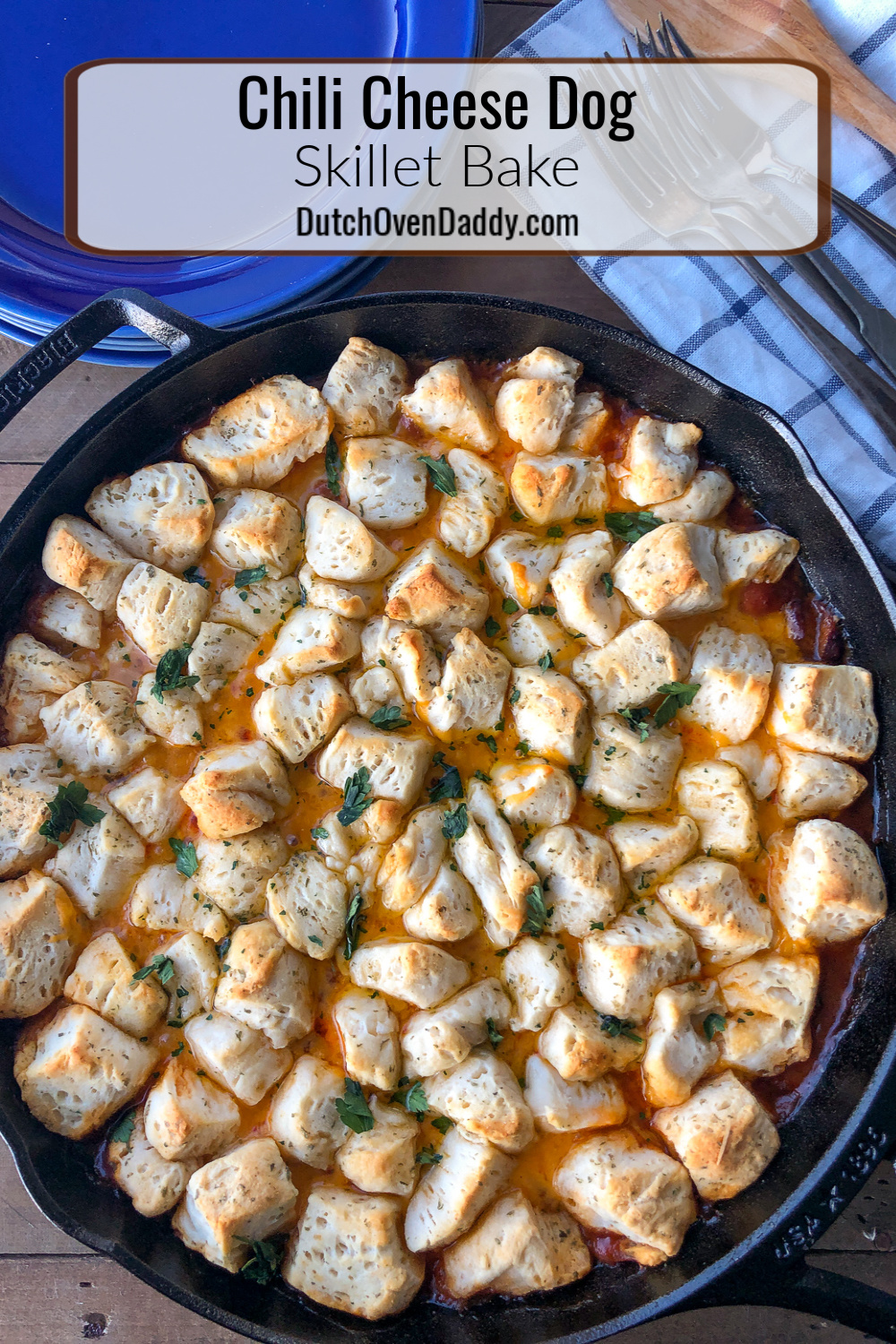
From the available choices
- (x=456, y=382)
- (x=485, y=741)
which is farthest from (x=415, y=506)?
(x=485, y=741)

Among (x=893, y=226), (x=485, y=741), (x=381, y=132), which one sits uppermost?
(x=381, y=132)

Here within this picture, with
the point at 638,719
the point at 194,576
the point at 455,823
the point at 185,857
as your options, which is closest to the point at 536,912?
the point at 455,823

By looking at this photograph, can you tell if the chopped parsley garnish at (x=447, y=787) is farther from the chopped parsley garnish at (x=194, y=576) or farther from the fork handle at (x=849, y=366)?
the fork handle at (x=849, y=366)

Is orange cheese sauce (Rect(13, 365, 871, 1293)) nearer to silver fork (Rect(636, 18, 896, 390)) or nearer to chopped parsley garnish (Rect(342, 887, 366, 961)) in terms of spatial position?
chopped parsley garnish (Rect(342, 887, 366, 961))

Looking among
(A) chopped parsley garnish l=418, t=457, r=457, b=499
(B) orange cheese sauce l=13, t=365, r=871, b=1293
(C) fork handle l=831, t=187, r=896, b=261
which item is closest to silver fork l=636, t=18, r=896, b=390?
(C) fork handle l=831, t=187, r=896, b=261

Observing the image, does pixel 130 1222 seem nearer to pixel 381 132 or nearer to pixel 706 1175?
pixel 706 1175

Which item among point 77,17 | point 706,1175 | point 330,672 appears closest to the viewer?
point 706,1175
